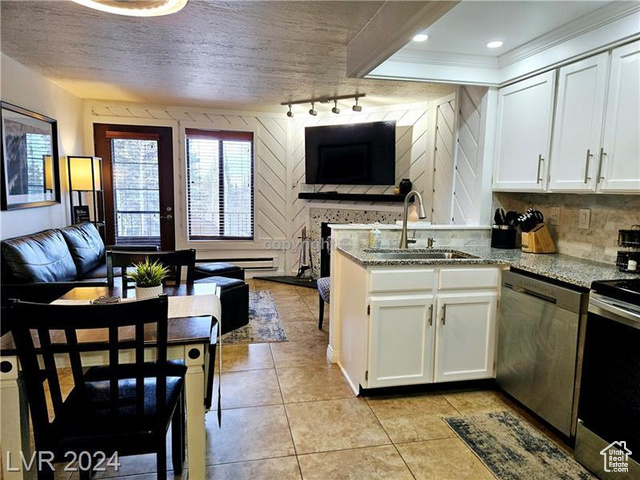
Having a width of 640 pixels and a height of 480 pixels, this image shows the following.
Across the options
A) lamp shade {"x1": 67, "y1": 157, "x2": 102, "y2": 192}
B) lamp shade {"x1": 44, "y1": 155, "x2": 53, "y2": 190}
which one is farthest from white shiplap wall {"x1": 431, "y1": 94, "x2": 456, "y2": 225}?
lamp shade {"x1": 44, "y1": 155, "x2": 53, "y2": 190}

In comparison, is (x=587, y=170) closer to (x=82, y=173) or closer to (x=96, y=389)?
(x=96, y=389)

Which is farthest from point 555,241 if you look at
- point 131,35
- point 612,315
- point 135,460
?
point 131,35

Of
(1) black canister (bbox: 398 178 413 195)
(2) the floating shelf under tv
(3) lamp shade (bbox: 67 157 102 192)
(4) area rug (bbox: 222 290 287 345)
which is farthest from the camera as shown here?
(2) the floating shelf under tv

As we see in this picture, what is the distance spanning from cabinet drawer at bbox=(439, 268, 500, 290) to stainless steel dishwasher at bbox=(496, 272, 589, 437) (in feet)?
0.24

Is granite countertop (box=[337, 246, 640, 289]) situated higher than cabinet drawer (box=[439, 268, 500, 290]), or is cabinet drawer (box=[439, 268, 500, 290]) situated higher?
granite countertop (box=[337, 246, 640, 289])

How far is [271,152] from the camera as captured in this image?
5879 mm

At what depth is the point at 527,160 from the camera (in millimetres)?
2885

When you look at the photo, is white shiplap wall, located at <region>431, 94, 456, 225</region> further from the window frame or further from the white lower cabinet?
the window frame

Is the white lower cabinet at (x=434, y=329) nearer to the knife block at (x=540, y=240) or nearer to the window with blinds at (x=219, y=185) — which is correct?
the knife block at (x=540, y=240)

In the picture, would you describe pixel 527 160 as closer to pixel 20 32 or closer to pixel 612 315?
pixel 612 315

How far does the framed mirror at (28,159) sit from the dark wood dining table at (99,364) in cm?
239

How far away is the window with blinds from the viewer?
18.8 ft

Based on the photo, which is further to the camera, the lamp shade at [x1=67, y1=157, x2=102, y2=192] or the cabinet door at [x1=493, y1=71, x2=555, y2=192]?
the lamp shade at [x1=67, y1=157, x2=102, y2=192]

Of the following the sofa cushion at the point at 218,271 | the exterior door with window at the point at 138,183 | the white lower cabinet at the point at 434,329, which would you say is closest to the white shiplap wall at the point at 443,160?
the white lower cabinet at the point at 434,329
